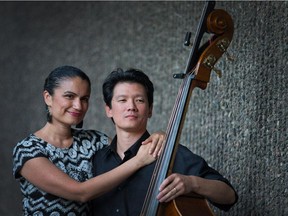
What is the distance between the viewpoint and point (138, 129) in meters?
2.13

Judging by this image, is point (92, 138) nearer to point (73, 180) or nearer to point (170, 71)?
point (73, 180)

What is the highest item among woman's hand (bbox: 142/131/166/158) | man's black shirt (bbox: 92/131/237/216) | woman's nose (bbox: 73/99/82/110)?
woman's nose (bbox: 73/99/82/110)

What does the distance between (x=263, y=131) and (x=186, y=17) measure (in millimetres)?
824

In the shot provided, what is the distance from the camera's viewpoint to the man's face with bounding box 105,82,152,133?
209cm

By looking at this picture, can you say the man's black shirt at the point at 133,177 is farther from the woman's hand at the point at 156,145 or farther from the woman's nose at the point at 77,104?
the woman's nose at the point at 77,104

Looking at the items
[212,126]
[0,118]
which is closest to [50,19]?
[0,118]

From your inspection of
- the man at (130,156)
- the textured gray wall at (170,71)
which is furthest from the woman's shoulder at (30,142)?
the textured gray wall at (170,71)

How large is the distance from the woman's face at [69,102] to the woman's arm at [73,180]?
192 mm

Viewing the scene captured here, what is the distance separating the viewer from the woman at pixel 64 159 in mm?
1993

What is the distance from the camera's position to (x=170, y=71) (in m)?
3.11

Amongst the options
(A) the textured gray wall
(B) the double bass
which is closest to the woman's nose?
(B) the double bass

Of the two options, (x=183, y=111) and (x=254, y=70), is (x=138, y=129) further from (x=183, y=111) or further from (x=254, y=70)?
(x=254, y=70)

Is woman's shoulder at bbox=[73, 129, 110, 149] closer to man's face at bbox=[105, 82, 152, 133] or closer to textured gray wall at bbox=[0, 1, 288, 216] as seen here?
man's face at bbox=[105, 82, 152, 133]

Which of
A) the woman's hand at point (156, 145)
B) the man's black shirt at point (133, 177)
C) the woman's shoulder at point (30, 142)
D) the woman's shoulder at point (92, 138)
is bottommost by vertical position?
the man's black shirt at point (133, 177)
